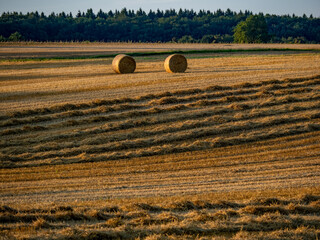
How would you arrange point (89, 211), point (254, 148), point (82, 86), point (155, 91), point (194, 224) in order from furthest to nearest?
1. point (82, 86)
2. point (155, 91)
3. point (254, 148)
4. point (89, 211)
5. point (194, 224)

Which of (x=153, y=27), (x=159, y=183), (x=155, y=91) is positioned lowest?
(x=159, y=183)

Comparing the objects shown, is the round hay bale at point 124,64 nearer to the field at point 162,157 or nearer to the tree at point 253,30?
the field at point 162,157

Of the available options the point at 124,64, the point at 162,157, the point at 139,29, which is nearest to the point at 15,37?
the point at 139,29

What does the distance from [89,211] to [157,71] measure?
21.7 m

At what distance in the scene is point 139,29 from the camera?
10438cm

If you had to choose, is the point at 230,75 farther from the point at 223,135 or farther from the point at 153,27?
the point at 153,27

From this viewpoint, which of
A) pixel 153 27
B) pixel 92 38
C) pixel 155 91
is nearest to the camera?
pixel 155 91

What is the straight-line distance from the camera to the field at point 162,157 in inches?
311

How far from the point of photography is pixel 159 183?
1091 cm

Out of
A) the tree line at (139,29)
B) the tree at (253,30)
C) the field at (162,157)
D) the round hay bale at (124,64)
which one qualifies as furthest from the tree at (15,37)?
the field at (162,157)

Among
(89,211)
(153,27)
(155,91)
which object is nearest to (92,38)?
(153,27)

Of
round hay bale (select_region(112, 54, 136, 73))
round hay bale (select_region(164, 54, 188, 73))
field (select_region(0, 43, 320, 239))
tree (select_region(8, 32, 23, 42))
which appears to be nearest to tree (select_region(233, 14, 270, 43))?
tree (select_region(8, 32, 23, 42))

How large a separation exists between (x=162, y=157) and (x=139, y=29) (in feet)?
309

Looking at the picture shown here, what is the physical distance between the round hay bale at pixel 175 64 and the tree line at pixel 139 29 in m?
53.9
